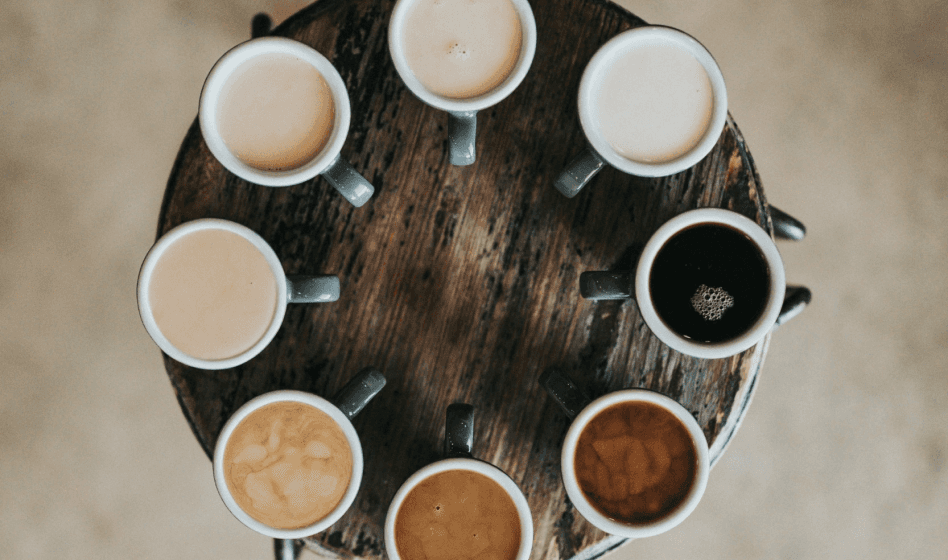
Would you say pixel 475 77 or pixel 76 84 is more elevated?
pixel 475 77

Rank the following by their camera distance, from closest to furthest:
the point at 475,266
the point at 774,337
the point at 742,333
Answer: the point at 742,333
the point at 475,266
the point at 774,337

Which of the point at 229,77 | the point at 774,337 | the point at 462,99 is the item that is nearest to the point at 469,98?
the point at 462,99

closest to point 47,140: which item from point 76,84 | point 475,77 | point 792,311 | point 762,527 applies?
point 76,84

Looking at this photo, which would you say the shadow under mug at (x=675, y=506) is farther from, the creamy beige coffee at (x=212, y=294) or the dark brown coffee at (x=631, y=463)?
the creamy beige coffee at (x=212, y=294)

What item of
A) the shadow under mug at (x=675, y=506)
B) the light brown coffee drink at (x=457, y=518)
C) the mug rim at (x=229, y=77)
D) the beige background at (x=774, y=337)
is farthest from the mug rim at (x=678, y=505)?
the beige background at (x=774, y=337)

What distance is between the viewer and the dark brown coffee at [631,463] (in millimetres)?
761

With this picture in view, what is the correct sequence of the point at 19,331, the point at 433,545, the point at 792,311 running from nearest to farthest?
the point at 433,545 < the point at 792,311 < the point at 19,331

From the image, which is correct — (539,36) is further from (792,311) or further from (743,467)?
(743,467)

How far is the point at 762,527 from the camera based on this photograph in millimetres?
1567

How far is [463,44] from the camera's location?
0.81 m

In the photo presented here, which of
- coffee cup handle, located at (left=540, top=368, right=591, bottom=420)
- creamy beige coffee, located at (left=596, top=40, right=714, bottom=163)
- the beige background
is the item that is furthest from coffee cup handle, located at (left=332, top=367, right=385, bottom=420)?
the beige background

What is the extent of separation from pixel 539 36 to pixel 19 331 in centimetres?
163

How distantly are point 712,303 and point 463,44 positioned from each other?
521 millimetres

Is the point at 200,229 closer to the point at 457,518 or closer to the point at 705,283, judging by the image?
the point at 457,518
